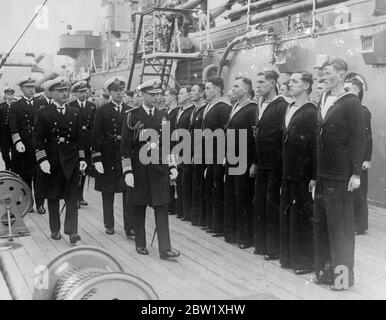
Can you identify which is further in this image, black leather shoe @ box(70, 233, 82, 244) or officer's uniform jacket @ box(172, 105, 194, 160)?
officer's uniform jacket @ box(172, 105, 194, 160)

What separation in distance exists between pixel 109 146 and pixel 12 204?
4.22 ft

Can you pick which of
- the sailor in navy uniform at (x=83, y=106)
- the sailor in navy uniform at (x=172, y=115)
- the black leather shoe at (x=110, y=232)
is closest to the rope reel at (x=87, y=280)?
the black leather shoe at (x=110, y=232)

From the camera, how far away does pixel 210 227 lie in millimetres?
6465

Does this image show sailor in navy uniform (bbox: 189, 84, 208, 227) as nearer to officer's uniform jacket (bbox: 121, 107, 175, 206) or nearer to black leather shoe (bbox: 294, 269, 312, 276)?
officer's uniform jacket (bbox: 121, 107, 175, 206)

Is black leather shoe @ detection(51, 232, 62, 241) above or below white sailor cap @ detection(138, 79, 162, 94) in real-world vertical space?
below

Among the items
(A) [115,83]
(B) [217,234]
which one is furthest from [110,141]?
(B) [217,234]

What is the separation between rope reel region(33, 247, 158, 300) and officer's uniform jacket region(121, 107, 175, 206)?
1.82m

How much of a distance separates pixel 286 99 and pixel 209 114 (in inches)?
51.5

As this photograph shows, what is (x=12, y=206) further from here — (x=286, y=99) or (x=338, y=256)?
(x=338, y=256)

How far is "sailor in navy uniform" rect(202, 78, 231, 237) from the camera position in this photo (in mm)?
6105

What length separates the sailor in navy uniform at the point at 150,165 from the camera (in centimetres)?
525

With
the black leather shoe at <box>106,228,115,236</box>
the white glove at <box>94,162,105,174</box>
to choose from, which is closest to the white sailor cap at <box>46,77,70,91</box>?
the white glove at <box>94,162,105,174</box>

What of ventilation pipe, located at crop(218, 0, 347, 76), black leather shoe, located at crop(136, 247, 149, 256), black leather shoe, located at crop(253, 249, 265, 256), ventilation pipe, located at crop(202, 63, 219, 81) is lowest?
black leather shoe, located at crop(253, 249, 265, 256)
